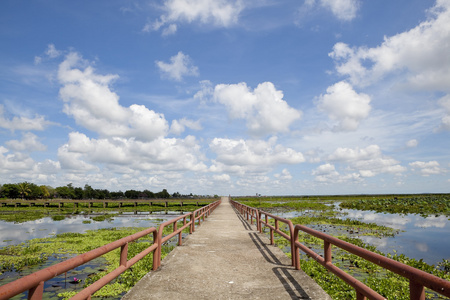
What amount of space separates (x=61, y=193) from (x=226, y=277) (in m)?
197

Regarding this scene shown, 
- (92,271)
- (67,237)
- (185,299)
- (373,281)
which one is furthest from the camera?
(67,237)

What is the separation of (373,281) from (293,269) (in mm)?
4206

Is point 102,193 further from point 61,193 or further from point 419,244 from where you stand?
point 419,244

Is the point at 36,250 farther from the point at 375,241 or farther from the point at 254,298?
the point at 375,241

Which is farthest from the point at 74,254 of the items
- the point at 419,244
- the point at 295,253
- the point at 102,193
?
the point at 102,193

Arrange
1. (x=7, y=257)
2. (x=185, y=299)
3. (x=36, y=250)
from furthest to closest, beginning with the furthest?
(x=36, y=250) → (x=7, y=257) → (x=185, y=299)

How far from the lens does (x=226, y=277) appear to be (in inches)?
223

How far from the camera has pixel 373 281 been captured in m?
8.63

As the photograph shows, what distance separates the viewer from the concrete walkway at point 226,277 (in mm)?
4695

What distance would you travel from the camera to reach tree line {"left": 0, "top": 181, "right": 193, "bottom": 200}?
132 m

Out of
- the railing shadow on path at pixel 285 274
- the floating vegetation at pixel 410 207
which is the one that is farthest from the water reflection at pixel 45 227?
the floating vegetation at pixel 410 207

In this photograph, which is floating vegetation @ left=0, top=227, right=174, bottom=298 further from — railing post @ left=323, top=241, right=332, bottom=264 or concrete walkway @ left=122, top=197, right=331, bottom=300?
railing post @ left=323, top=241, right=332, bottom=264

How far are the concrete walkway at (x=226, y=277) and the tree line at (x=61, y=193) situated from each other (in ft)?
488

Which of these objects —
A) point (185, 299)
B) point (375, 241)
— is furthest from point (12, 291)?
point (375, 241)
